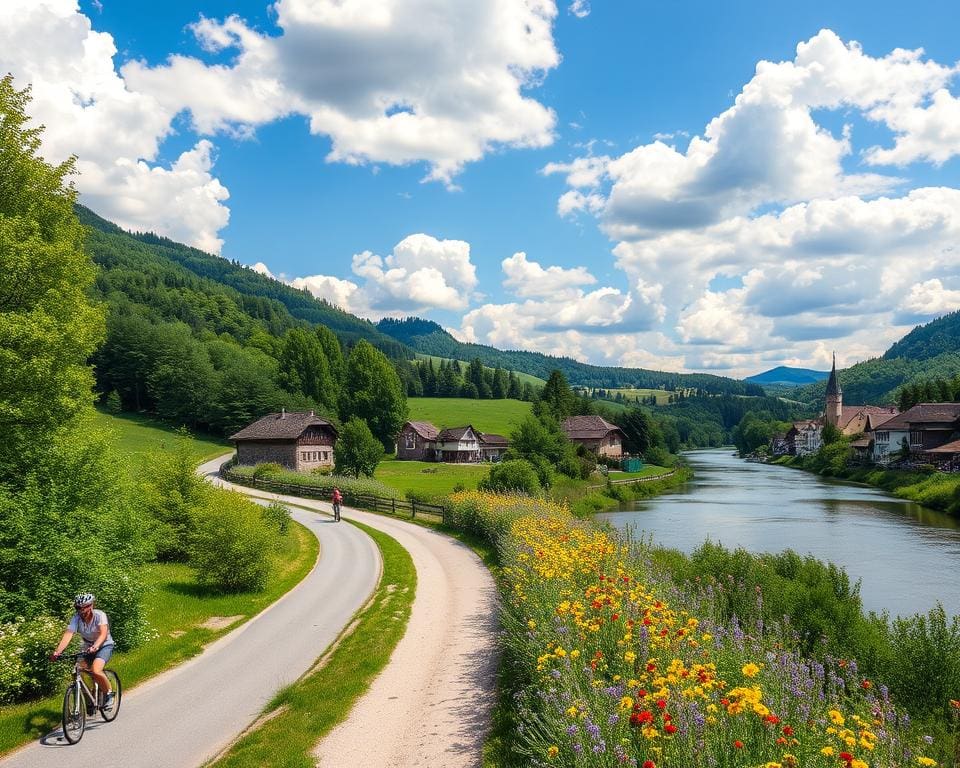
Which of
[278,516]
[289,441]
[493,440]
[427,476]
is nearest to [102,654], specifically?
[278,516]

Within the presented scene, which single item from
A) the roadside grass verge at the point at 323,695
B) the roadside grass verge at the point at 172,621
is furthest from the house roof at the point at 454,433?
the roadside grass verge at the point at 323,695

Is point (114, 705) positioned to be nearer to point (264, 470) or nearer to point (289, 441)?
point (264, 470)

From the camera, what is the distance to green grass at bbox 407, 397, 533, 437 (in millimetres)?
110819

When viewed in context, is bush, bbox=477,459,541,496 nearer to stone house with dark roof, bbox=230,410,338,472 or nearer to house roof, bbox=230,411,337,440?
stone house with dark roof, bbox=230,410,338,472

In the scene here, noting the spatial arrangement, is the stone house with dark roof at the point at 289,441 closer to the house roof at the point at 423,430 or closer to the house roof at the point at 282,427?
the house roof at the point at 282,427

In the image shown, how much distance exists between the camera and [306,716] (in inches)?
375

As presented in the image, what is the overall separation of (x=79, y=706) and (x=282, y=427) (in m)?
57.4

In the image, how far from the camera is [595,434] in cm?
9075

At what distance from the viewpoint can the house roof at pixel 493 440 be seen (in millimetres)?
96500

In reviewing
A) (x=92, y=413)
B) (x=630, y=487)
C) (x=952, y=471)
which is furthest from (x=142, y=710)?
(x=952, y=471)

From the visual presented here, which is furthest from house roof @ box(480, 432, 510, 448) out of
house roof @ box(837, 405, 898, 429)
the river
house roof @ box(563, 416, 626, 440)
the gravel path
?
the gravel path

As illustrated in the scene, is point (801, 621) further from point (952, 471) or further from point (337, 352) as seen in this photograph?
point (337, 352)

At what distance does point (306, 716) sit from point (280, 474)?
44375 millimetres

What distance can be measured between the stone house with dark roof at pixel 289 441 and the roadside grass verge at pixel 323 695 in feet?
159
